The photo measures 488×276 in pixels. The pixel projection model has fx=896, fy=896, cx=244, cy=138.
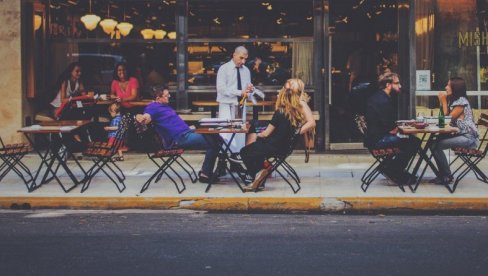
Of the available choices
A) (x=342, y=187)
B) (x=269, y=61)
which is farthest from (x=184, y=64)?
(x=342, y=187)

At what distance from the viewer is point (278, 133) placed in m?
11.3

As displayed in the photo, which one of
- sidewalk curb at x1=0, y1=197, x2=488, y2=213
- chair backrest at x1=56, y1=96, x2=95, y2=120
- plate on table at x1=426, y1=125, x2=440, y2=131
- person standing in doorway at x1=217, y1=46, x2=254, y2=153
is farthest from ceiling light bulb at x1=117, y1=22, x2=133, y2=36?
plate on table at x1=426, y1=125, x2=440, y2=131

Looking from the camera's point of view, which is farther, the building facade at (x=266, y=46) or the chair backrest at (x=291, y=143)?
the building facade at (x=266, y=46)

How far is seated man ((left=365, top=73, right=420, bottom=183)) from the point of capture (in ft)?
37.8

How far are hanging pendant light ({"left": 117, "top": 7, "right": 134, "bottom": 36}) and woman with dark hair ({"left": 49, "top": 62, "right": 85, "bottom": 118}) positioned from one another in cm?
100

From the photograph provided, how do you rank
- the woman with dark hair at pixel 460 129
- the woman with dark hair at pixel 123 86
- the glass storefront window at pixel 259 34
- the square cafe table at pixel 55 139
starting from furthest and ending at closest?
the glass storefront window at pixel 259 34
the woman with dark hair at pixel 123 86
the woman with dark hair at pixel 460 129
the square cafe table at pixel 55 139

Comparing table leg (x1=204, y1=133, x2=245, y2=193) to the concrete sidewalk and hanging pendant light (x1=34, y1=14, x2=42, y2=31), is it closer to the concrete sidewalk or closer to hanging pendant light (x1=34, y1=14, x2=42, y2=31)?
the concrete sidewalk

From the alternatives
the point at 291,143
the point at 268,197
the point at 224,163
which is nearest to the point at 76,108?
the point at 224,163

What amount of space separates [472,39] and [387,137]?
166 inches

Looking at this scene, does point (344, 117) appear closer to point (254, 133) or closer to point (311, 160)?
point (311, 160)

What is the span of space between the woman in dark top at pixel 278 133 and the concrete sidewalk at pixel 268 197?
Answer: 40cm

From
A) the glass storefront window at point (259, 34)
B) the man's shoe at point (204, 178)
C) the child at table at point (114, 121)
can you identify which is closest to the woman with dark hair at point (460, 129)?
the man's shoe at point (204, 178)

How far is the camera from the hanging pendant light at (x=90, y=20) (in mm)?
15516

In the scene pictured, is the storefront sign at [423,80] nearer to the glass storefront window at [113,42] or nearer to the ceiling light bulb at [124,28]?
the glass storefront window at [113,42]
